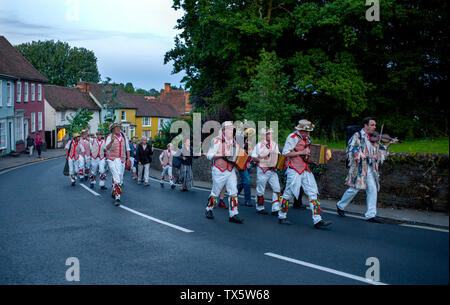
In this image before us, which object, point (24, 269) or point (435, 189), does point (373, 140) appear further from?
point (24, 269)

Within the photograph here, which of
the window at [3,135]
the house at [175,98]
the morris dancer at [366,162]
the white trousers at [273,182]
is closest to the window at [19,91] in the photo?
the window at [3,135]

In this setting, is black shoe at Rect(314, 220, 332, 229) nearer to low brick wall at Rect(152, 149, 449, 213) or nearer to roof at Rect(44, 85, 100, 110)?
low brick wall at Rect(152, 149, 449, 213)

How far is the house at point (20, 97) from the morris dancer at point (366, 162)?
36314 millimetres

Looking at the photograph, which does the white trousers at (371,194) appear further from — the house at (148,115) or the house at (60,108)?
the house at (148,115)

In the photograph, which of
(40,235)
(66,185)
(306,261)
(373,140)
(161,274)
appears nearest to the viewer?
(161,274)

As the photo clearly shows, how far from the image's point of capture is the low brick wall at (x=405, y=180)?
9664 mm

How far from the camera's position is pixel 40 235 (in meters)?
7.98

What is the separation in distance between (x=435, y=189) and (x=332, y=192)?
342 cm

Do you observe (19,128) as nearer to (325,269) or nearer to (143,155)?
(143,155)

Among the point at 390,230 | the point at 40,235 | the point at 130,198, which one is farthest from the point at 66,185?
the point at 390,230

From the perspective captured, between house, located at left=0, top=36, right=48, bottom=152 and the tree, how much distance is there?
33544 millimetres

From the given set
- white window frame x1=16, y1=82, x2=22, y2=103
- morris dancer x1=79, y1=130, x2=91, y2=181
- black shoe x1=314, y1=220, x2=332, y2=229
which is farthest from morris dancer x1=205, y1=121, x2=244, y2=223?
white window frame x1=16, y1=82, x2=22, y2=103

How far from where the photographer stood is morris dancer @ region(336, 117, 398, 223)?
29.7 ft

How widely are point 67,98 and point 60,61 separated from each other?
24.2 meters
